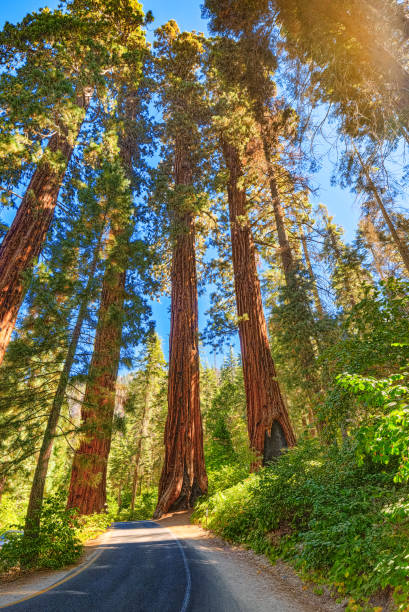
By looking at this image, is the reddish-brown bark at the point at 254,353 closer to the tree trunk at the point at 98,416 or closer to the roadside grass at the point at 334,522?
the roadside grass at the point at 334,522

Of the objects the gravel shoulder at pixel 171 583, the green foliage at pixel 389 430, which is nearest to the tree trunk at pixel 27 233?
the gravel shoulder at pixel 171 583

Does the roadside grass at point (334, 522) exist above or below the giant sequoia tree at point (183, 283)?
below

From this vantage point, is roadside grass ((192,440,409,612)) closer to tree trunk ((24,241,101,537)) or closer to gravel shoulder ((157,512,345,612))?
gravel shoulder ((157,512,345,612))

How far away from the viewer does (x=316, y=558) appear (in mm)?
3738

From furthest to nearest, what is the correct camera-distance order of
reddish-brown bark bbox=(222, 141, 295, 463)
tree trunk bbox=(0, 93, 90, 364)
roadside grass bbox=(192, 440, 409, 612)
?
reddish-brown bark bbox=(222, 141, 295, 463) < tree trunk bbox=(0, 93, 90, 364) < roadside grass bbox=(192, 440, 409, 612)

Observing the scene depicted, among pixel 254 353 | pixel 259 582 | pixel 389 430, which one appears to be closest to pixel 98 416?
pixel 254 353

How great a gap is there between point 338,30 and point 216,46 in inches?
244

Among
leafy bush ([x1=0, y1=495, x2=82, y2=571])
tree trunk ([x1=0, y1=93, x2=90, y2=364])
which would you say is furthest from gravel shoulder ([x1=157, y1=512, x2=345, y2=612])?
tree trunk ([x1=0, y1=93, x2=90, y2=364])

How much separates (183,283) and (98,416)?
6.81 m

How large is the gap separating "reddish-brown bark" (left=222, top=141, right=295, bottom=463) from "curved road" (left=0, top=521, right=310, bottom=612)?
4191 millimetres

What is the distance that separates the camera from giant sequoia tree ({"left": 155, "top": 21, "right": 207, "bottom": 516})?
35.0 feet

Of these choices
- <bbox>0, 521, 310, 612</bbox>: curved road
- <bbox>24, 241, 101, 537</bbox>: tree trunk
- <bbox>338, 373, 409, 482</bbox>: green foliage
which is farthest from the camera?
<bbox>24, 241, 101, 537</bbox>: tree trunk

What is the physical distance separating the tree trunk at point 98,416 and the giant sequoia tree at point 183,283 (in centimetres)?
279

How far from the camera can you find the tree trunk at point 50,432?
5711mm
